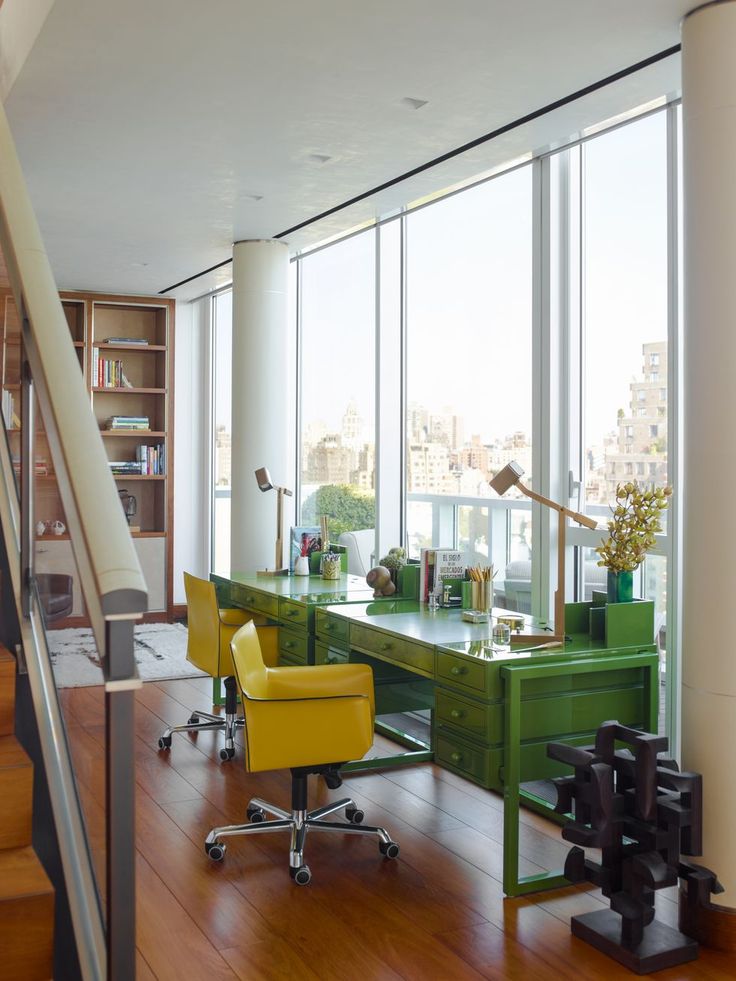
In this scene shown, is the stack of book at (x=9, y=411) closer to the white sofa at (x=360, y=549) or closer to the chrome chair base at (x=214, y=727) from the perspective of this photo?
the chrome chair base at (x=214, y=727)

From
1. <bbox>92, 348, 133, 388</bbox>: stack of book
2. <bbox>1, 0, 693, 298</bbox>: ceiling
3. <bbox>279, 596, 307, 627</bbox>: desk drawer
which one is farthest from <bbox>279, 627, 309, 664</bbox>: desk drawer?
<bbox>92, 348, 133, 388</bbox>: stack of book

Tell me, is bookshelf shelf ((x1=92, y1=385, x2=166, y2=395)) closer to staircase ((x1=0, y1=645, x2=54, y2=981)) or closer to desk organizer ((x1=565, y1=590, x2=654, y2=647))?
desk organizer ((x1=565, y1=590, x2=654, y2=647))

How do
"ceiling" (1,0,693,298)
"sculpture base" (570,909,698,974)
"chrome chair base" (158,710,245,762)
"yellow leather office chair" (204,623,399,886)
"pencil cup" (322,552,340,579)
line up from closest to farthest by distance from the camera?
"sculpture base" (570,909,698,974) < "ceiling" (1,0,693,298) < "yellow leather office chair" (204,623,399,886) < "chrome chair base" (158,710,245,762) < "pencil cup" (322,552,340,579)

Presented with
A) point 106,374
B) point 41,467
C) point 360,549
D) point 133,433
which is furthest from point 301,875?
point 106,374

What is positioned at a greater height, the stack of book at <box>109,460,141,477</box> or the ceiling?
the ceiling

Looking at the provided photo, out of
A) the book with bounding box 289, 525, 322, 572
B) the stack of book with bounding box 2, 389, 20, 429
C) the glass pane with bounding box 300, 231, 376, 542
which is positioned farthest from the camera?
the glass pane with bounding box 300, 231, 376, 542

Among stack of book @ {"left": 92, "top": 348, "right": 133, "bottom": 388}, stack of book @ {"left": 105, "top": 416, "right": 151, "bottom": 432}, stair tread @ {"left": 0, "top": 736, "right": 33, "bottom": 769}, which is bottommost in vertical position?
stair tread @ {"left": 0, "top": 736, "right": 33, "bottom": 769}

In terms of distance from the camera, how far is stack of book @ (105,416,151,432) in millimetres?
8898

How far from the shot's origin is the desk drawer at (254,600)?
5008mm

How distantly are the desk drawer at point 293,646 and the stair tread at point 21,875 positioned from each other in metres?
2.71

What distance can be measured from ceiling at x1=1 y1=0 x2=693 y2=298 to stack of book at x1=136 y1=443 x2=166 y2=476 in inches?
134

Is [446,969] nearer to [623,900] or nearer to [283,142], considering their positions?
[623,900]

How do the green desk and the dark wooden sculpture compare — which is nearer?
the dark wooden sculpture

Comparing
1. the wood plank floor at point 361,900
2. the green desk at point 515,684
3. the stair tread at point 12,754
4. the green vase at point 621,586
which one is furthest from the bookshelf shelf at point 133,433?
the stair tread at point 12,754
